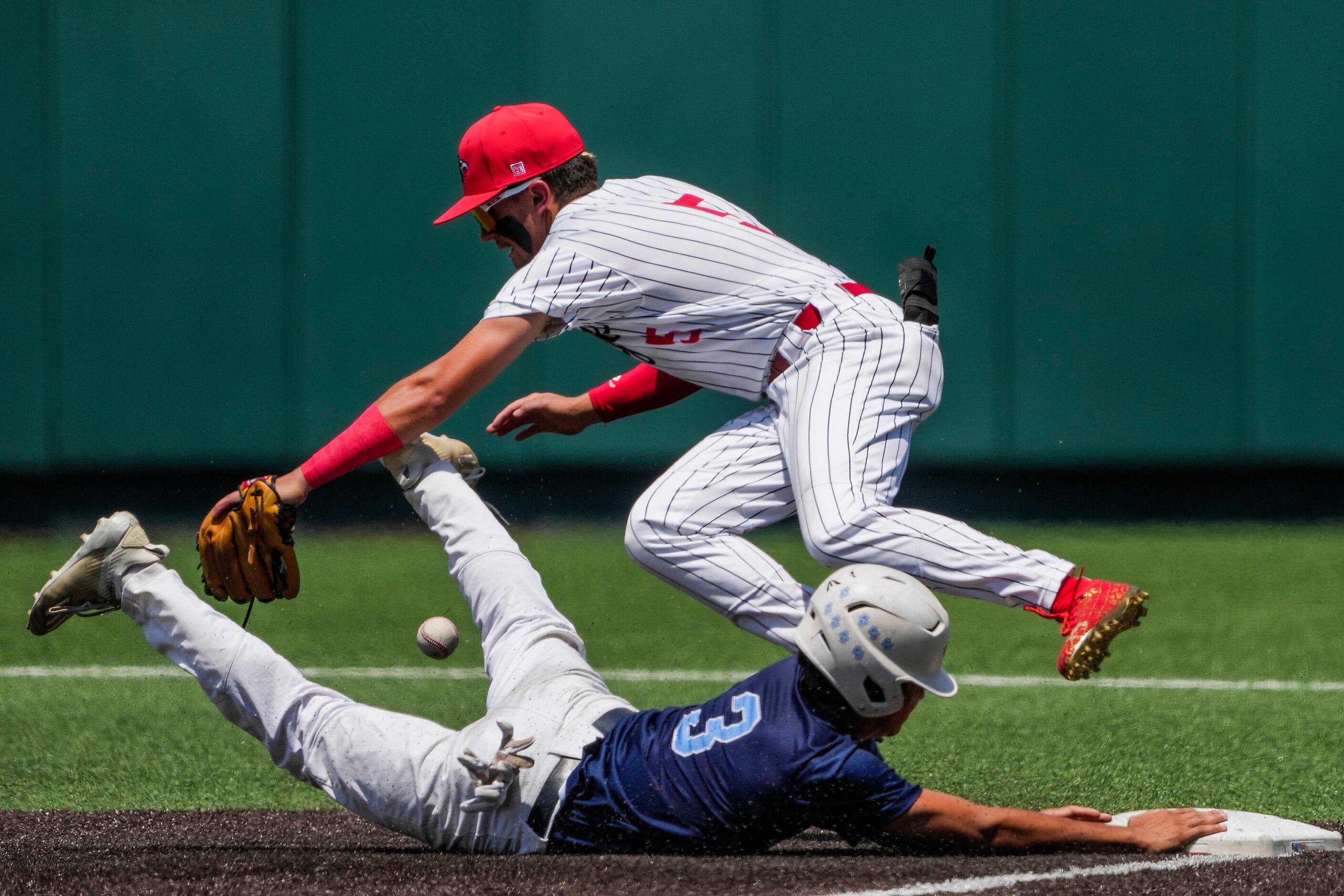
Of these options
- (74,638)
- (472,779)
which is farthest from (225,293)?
(472,779)

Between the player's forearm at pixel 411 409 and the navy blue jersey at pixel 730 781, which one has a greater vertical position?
the player's forearm at pixel 411 409

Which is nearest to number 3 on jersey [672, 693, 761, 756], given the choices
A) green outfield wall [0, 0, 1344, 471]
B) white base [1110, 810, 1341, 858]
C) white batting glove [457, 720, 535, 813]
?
white batting glove [457, 720, 535, 813]

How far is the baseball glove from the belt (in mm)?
976

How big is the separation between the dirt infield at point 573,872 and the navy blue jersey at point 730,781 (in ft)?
0.23

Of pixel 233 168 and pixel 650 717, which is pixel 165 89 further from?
pixel 650 717

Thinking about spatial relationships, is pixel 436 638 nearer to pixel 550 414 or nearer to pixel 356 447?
pixel 550 414

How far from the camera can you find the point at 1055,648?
23.2 feet

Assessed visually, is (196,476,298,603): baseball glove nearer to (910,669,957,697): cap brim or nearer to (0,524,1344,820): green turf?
(0,524,1344,820): green turf

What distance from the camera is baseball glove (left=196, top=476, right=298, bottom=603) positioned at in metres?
3.78

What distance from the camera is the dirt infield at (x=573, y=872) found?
9.25 feet

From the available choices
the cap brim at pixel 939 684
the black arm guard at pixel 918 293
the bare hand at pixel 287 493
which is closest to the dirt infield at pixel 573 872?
the cap brim at pixel 939 684

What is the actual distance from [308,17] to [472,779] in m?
8.44

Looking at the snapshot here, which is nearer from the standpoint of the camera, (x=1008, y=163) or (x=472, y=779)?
(x=472, y=779)

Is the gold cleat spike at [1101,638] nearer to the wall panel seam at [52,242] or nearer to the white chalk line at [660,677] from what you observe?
the white chalk line at [660,677]
